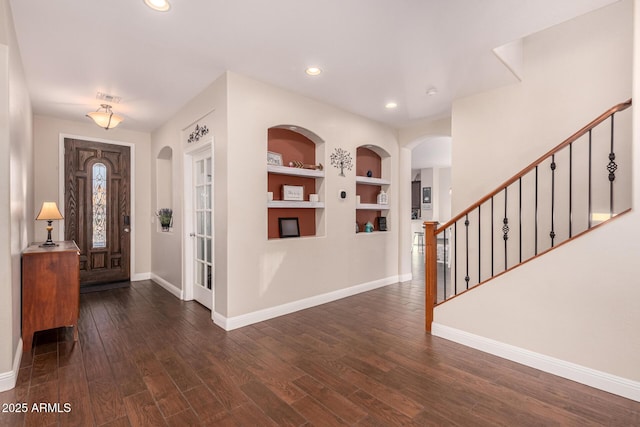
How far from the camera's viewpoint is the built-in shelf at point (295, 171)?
382 cm

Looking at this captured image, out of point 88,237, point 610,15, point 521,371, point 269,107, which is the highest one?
point 610,15

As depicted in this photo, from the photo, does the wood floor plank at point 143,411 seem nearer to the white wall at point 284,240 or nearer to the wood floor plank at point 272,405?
the wood floor plank at point 272,405

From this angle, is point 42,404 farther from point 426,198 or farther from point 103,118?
point 426,198

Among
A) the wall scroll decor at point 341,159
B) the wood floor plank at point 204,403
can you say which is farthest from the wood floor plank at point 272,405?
the wall scroll decor at point 341,159

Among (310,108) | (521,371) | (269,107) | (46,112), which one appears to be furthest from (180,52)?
(521,371)

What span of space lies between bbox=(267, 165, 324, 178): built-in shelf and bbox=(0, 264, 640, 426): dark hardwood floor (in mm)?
1845

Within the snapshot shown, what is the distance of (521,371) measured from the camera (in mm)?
2506

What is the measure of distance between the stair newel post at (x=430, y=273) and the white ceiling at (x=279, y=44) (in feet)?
5.72

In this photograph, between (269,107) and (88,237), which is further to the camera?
(88,237)

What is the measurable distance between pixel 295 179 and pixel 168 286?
2.83 metres

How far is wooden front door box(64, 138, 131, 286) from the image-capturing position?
17.0ft

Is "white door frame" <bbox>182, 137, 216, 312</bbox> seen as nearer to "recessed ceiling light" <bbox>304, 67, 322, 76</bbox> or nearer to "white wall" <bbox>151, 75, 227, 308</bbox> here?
"white wall" <bbox>151, 75, 227, 308</bbox>

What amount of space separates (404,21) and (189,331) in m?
3.66

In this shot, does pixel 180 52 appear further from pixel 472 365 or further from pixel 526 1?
pixel 472 365
